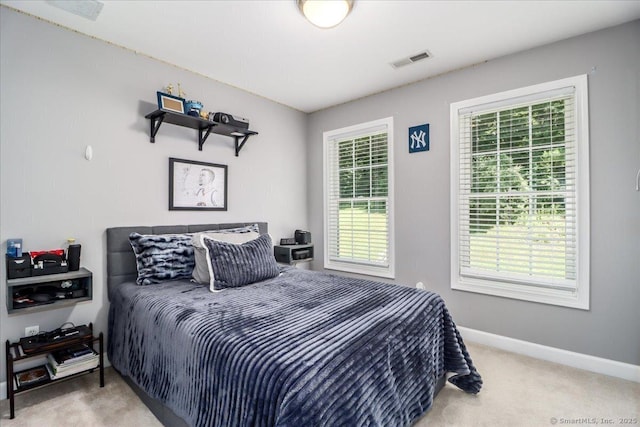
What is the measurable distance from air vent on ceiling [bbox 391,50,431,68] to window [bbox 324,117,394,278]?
0.68 meters

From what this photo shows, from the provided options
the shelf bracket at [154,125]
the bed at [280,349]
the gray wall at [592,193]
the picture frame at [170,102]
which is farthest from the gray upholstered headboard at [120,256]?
the gray wall at [592,193]

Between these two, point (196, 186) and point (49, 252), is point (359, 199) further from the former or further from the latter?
point (49, 252)

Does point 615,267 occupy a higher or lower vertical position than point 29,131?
lower

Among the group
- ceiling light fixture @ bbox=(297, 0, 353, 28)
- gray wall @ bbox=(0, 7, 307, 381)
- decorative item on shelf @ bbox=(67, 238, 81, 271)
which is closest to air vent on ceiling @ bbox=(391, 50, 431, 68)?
ceiling light fixture @ bbox=(297, 0, 353, 28)

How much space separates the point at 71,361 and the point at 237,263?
1.25 meters

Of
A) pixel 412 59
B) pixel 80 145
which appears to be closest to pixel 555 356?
pixel 412 59

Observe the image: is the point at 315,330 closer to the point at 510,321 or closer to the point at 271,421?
the point at 271,421

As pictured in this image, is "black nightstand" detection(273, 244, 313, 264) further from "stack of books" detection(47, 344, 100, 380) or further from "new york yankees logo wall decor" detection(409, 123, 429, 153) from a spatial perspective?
"stack of books" detection(47, 344, 100, 380)

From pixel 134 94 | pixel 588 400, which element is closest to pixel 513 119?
pixel 588 400

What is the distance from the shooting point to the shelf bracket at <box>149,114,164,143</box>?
2.74 meters

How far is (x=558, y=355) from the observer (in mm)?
2576

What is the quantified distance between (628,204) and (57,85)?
14.1 ft

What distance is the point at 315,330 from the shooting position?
1.52 m

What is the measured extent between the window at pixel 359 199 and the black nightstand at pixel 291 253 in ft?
1.17
